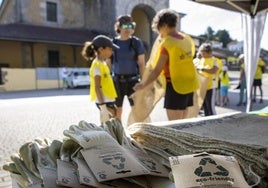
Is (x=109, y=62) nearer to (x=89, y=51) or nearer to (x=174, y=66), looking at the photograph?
(x=89, y=51)

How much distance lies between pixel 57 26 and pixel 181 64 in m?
30.2

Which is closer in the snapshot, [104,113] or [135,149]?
[135,149]

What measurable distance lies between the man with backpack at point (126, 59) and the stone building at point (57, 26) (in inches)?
860

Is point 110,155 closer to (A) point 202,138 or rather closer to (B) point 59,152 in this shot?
(B) point 59,152

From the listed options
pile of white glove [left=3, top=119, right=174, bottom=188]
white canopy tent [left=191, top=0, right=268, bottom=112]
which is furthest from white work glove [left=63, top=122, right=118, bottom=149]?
white canopy tent [left=191, top=0, right=268, bottom=112]

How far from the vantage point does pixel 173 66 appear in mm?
3021

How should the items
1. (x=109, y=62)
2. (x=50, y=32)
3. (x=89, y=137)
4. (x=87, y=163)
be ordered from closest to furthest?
(x=87, y=163) < (x=89, y=137) < (x=109, y=62) < (x=50, y=32)

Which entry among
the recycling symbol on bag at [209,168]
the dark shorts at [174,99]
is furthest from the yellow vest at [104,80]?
the recycling symbol on bag at [209,168]

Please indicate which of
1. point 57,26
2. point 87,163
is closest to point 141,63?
point 87,163

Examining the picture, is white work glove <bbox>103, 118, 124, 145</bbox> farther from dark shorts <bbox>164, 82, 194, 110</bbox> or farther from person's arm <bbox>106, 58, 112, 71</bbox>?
person's arm <bbox>106, 58, 112, 71</bbox>

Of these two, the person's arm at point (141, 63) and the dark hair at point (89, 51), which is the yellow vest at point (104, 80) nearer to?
the dark hair at point (89, 51)

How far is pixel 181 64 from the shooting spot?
303 cm

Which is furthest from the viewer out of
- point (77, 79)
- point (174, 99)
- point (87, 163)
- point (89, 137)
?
point (77, 79)

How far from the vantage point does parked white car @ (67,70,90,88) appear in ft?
76.0
